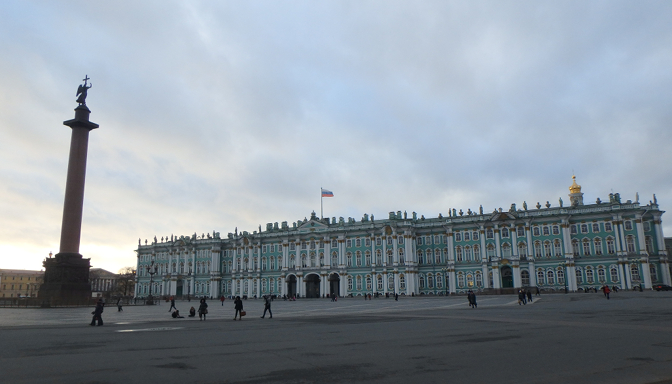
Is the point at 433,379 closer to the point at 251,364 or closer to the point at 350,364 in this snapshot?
the point at 350,364

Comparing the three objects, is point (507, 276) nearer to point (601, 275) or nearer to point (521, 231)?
point (521, 231)

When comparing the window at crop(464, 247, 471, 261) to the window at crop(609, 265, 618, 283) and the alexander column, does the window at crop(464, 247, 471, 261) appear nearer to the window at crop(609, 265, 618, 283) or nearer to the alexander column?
the window at crop(609, 265, 618, 283)

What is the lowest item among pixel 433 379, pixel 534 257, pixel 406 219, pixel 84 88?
pixel 433 379

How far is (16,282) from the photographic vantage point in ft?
575

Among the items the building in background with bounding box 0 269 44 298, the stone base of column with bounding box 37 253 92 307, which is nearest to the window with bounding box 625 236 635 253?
the stone base of column with bounding box 37 253 92 307

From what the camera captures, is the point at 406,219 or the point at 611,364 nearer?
the point at 611,364

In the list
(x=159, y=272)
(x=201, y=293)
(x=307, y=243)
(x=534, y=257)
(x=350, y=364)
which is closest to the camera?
(x=350, y=364)

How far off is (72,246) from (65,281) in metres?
3.68

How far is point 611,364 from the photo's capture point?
413 inches

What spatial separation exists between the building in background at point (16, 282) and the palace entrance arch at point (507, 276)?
160187 millimetres

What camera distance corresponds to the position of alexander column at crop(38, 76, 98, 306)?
50.2m

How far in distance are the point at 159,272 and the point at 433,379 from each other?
401ft

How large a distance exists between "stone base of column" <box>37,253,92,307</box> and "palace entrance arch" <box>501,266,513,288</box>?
6456cm

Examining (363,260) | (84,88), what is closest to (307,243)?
(363,260)
